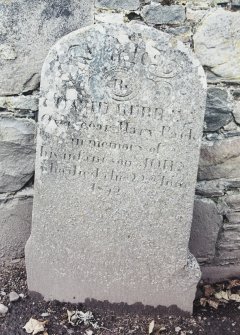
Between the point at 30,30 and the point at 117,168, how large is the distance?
2.45 ft

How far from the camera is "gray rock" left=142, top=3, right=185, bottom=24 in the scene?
7.79ft

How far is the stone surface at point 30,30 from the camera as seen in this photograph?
2.38 metres

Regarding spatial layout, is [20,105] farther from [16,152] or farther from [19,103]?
[16,152]

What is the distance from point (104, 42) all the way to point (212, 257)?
1.36 m

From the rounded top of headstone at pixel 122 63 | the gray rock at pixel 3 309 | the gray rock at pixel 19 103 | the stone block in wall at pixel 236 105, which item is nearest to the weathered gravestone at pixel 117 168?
the rounded top of headstone at pixel 122 63

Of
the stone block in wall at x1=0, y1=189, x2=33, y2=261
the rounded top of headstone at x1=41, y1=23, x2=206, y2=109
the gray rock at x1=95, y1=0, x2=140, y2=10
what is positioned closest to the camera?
the rounded top of headstone at x1=41, y1=23, x2=206, y2=109

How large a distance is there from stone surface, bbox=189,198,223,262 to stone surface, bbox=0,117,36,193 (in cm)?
89

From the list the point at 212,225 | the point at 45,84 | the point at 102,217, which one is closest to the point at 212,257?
the point at 212,225

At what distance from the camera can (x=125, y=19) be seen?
2.39m

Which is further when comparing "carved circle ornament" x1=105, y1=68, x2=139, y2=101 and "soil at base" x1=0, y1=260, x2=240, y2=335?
"soil at base" x1=0, y1=260, x2=240, y2=335

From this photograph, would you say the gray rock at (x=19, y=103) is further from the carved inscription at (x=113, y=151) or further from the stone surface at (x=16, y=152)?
the carved inscription at (x=113, y=151)

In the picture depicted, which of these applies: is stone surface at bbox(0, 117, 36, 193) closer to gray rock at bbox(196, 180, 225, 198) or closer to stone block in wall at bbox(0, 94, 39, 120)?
stone block in wall at bbox(0, 94, 39, 120)

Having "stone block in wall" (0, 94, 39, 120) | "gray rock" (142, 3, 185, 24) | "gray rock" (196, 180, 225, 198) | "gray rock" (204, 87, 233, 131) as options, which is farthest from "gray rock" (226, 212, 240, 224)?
"stone block in wall" (0, 94, 39, 120)

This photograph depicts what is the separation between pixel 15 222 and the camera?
2.78 m
